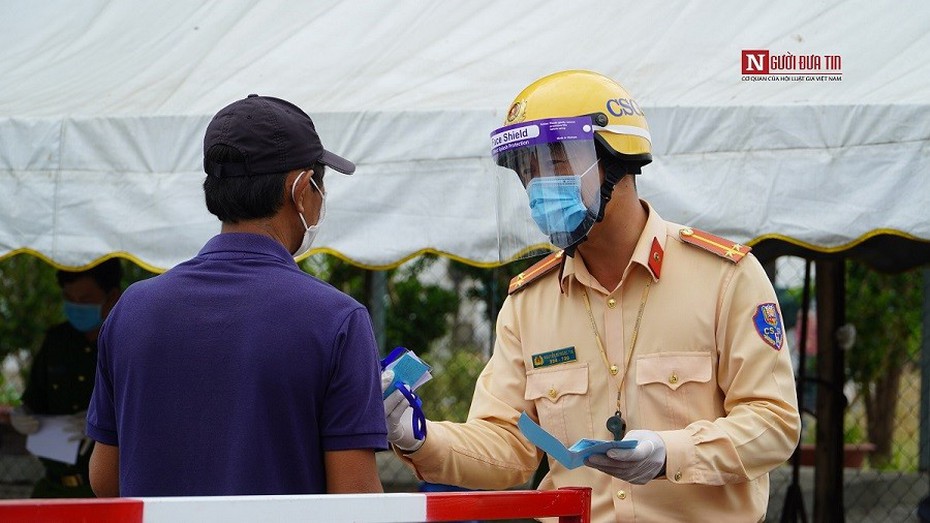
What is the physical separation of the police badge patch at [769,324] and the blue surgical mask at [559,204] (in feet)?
1.34

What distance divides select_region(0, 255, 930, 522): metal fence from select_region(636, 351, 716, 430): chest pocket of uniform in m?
4.26

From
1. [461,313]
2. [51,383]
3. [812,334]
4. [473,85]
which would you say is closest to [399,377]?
[473,85]

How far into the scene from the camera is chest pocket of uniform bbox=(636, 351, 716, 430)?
236 centimetres

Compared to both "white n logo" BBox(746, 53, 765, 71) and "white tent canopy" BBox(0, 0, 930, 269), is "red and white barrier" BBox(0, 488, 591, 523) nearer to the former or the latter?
"white tent canopy" BBox(0, 0, 930, 269)

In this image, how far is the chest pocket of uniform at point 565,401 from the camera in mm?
2494

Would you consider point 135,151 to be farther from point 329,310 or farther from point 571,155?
point 329,310

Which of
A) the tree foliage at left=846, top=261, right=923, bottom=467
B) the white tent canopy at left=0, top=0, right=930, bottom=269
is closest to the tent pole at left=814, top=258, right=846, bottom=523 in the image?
the white tent canopy at left=0, top=0, right=930, bottom=269

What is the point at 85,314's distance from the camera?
17.7ft

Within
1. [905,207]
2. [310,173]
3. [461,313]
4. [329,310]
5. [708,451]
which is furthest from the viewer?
[461,313]

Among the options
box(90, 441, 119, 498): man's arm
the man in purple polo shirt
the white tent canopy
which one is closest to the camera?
the man in purple polo shirt

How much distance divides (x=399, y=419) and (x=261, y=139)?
675 mm

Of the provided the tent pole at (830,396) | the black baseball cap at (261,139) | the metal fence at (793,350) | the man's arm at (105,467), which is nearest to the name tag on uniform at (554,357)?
the black baseball cap at (261,139)

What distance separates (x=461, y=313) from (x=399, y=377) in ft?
19.3

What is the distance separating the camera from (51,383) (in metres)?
5.42
